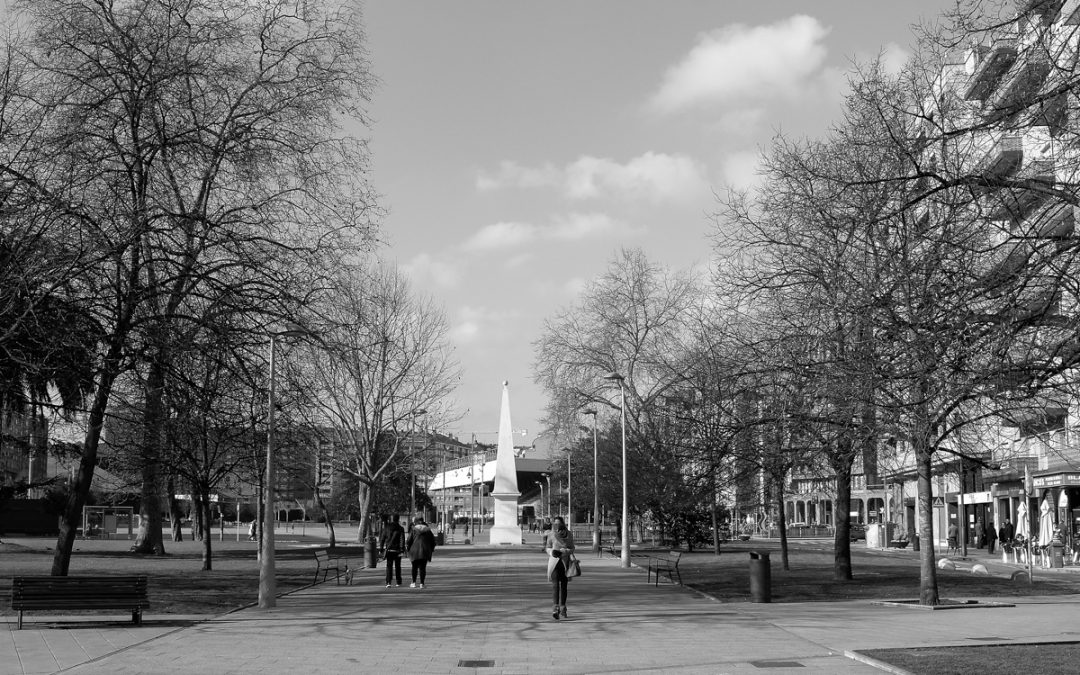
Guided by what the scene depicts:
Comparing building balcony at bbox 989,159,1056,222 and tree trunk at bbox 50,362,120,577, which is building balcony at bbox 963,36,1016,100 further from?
tree trunk at bbox 50,362,120,577

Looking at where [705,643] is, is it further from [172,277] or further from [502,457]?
[502,457]

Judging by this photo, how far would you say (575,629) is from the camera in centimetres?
1889

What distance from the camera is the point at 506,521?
67375mm

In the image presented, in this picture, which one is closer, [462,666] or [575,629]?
[462,666]

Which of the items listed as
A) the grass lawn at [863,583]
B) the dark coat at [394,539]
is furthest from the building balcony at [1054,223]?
the dark coat at [394,539]

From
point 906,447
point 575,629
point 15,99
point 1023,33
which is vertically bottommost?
point 575,629

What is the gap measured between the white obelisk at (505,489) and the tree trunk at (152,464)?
21.5 m

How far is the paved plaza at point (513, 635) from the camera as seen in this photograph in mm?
14438

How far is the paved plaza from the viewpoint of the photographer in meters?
14.4

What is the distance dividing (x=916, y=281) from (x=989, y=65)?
2.96 m

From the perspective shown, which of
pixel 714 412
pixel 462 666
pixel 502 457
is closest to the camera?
pixel 462 666

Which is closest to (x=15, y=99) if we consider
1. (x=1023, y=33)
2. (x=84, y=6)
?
(x=84, y=6)

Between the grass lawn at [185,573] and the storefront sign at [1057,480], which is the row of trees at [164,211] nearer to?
the grass lawn at [185,573]

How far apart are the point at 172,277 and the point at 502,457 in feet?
150
